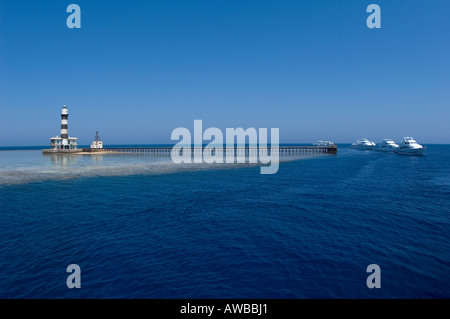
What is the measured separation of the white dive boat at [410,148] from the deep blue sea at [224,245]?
82.0 meters

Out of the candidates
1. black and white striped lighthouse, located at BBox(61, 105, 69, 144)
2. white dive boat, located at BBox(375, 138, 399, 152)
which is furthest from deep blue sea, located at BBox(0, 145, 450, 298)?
white dive boat, located at BBox(375, 138, 399, 152)

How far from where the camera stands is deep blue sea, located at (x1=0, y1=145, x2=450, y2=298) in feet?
34.8

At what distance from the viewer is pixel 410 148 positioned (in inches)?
3775

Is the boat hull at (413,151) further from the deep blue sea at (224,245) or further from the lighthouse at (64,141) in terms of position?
the lighthouse at (64,141)

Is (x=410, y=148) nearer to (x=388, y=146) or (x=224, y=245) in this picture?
(x=388, y=146)

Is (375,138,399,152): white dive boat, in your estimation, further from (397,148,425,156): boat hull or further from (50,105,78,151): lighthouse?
(50,105,78,151): lighthouse

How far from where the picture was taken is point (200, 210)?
22188mm

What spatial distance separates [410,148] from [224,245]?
107 m

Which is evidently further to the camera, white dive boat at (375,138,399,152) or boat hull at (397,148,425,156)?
white dive boat at (375,138,399,152)

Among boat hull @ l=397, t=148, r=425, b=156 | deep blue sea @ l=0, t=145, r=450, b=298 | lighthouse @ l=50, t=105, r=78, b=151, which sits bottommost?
deep blue sea @ l=0, t=145, r=450, b=298

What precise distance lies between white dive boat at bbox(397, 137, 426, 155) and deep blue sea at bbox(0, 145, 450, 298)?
3228 inches
